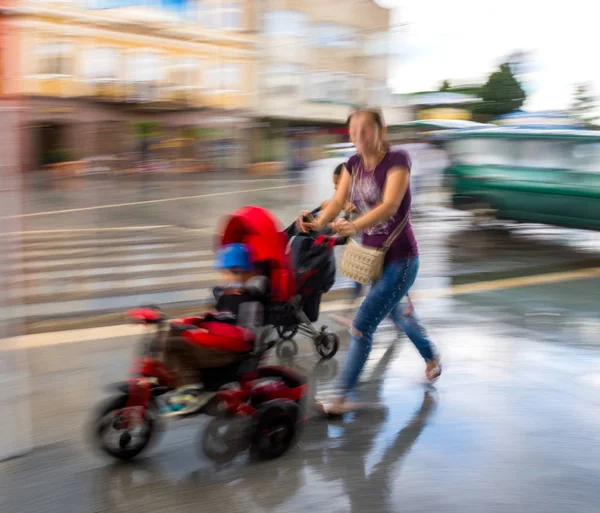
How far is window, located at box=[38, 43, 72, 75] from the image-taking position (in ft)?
26.7

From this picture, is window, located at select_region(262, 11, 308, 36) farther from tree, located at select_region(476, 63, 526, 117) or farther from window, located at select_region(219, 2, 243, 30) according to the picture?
tree, located at select_region(476, 63, 526, 117)

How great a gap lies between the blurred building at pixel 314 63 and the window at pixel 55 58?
2.32m

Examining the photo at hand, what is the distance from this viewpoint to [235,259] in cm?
394

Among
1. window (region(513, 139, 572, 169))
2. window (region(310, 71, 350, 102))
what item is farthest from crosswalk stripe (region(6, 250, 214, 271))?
window (region(513, 139, 572, 169))

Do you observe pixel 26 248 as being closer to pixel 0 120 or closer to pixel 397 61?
pixel 397 61

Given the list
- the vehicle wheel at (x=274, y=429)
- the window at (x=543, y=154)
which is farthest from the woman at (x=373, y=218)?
the window at (x=543, y=154)

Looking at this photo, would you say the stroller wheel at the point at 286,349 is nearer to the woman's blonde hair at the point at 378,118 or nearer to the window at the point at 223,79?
the woman's blonde hair at the point at 378,118

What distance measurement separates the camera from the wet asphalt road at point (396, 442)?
341cm

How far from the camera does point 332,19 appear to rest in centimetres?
1069

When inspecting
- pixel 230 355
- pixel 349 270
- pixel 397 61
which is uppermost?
pixel 397 61

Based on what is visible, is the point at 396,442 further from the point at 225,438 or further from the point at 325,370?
the point at 325,370

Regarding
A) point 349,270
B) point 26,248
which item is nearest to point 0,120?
point 349,270

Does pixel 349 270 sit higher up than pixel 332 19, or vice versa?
pixel 332 19

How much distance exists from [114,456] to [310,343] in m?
2.49
